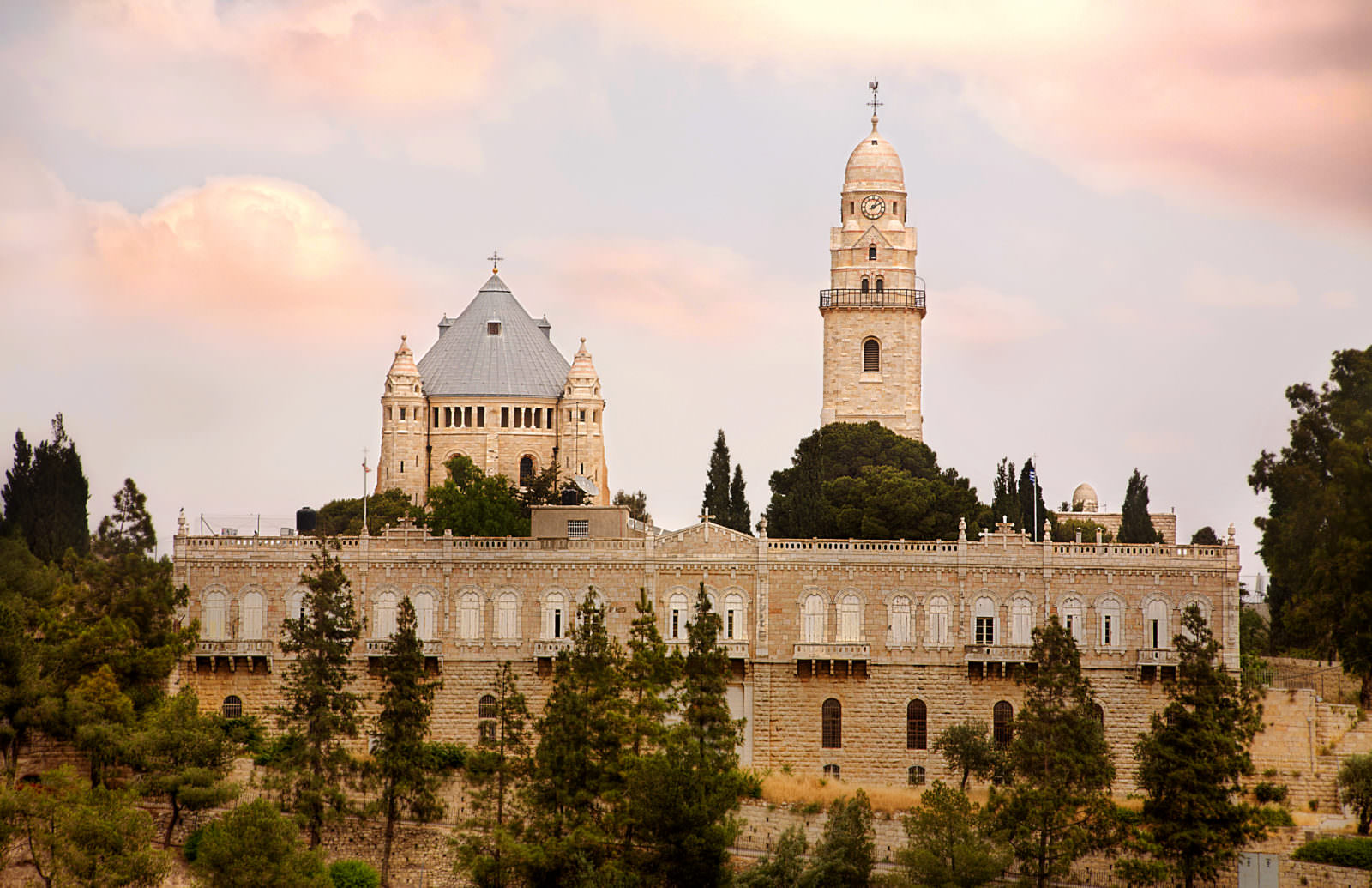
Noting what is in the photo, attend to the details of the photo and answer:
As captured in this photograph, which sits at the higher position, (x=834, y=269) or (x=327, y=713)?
(x=834, y=269)

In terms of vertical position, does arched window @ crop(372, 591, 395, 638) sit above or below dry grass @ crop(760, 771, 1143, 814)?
above

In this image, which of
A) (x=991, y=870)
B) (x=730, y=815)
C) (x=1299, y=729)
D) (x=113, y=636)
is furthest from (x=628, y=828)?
(x=1299, y=729)

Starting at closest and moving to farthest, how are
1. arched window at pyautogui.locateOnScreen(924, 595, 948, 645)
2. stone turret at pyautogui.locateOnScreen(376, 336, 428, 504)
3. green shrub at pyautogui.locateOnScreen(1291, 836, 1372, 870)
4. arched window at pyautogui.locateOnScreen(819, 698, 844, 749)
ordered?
green shrub at pyautogui.locateOnScreen(1291, 836, 1372, 870), arched window at pyautogui.locateOnScreen(819, 698, 844, 749), arched window at pyautogui.locateOnScreen(924, 595, 948, 645), stone turret at pyautogui.locateOnScreen(376, 336, 428, 504)

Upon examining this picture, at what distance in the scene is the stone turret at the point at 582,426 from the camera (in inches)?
5364

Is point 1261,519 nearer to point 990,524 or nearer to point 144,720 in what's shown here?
point 990,524

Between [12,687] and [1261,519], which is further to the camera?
[1261,519]

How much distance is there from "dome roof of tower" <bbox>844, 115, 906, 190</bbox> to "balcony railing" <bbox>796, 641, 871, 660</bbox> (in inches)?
1799

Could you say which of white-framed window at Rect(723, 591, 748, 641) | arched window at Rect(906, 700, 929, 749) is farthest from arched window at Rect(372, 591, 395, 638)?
arched window at Rect(906, 700, 929, 749)

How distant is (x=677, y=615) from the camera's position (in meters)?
78.6

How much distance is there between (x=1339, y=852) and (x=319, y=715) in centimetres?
3279

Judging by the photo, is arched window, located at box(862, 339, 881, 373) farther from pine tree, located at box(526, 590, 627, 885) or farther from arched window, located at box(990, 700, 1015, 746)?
pine tree, located at box(526, 590, 627, 885)

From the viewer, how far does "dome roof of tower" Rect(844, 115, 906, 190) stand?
4641 inches

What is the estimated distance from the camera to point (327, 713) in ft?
224

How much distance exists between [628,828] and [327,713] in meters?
11.1
